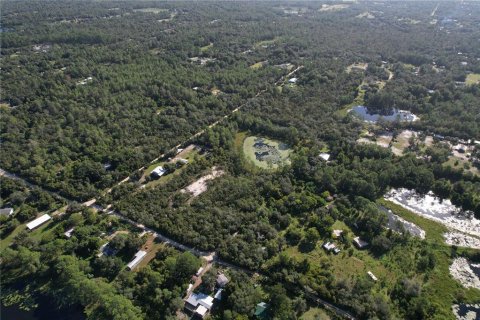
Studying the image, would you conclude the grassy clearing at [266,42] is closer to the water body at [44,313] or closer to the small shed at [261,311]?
the small shed at [261,311]

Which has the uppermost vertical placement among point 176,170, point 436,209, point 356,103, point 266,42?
point 176,170

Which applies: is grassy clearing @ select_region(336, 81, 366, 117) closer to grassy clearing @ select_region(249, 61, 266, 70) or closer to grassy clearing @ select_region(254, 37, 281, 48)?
grassy clearing @ select_region(249, 61, 266, 70)

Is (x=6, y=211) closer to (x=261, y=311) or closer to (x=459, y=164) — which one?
(x=261, y=311)

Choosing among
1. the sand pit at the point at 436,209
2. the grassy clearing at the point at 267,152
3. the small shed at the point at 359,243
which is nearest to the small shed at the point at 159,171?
the grassy clearing at the point at 267,152

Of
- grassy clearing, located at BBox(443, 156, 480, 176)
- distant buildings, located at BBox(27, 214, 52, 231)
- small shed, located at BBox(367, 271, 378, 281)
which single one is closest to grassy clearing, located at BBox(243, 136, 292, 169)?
small shed, located at BBox(367, 271, 378, 281)

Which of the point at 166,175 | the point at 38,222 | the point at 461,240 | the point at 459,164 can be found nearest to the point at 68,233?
the point at 38,222
